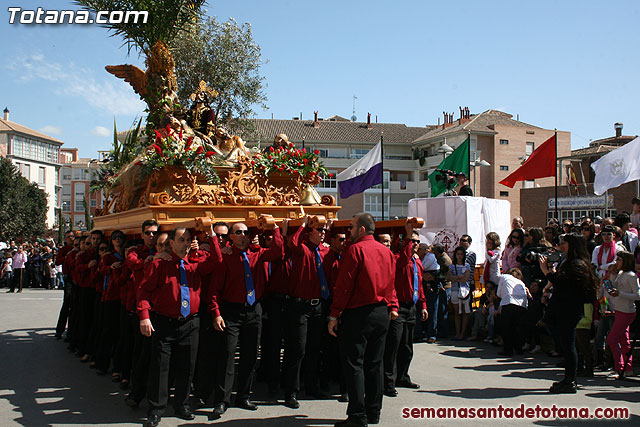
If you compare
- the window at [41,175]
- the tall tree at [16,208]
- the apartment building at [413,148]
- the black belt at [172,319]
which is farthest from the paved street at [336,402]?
the window at [41,175]

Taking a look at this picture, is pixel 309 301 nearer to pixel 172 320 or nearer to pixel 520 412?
pixel 172 320

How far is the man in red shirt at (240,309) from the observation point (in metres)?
5.99

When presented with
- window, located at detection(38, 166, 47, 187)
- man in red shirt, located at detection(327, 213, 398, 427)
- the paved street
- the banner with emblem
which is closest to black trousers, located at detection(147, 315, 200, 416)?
the paved street

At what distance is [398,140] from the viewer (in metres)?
57.2

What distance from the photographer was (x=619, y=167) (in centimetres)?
1166

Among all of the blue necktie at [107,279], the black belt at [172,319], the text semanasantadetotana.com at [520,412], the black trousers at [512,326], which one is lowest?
the text semanasantadetotana.com at [520,412]

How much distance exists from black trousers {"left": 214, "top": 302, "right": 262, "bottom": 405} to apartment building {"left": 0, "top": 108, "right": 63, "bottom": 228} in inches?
2208

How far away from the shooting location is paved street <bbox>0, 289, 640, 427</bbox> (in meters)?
5.71

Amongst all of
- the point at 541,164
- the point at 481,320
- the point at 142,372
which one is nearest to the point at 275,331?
the point at 142,372

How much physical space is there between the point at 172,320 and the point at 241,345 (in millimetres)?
931

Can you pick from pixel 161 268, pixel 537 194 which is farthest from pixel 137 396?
pixel 537 194

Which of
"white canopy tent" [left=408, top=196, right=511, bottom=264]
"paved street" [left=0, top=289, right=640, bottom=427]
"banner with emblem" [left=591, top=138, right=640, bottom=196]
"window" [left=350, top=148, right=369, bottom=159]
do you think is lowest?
"paved street" [left=0, top=289, right=640, bottom=427]

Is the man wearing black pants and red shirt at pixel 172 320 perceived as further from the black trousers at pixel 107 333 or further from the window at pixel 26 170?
the window at pixel 26 170

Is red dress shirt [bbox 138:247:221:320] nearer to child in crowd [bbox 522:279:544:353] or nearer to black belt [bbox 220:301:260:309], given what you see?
black belt [bbox 220:301:260:309]
